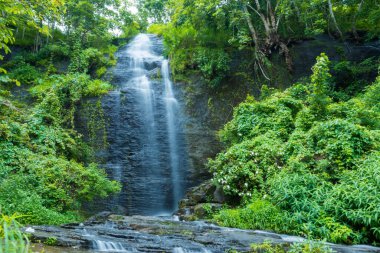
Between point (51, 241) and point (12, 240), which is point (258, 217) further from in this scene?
point (12, 240)

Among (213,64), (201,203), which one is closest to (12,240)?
(201,203)

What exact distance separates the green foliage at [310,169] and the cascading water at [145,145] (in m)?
3.28

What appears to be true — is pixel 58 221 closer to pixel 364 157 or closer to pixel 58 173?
pixel 58 173

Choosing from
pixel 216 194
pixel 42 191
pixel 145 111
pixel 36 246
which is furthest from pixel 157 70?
pixel 36 246

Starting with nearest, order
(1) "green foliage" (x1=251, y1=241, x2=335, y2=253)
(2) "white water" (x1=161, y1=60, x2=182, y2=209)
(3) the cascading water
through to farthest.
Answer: (1) "green foliage" (x1=251, y1=241, x2=335, y2=253) → (3) the cascading water → (2) "white water" (x1=161, y1=60, x2=182, y2=209)

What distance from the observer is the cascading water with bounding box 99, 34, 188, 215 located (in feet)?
45.6

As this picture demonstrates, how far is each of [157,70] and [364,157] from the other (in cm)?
1271

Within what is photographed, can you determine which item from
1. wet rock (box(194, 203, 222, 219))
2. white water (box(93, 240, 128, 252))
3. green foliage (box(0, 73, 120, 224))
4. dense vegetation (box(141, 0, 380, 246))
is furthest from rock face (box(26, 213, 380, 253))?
wet rock (box(194, 203, 222, 219))

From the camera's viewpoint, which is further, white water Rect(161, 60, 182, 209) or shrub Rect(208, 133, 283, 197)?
white water Rect(161, 60, 182, 209)

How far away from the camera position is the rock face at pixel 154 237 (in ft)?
20.1

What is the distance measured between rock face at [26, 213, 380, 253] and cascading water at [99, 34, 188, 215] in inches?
198

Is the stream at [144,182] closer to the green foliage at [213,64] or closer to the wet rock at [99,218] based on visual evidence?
the wet rock at [99,218]

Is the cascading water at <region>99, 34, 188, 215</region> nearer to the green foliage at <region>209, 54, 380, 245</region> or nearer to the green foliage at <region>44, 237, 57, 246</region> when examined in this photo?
the green foliage at <region>209, 54, 380, 245</region>

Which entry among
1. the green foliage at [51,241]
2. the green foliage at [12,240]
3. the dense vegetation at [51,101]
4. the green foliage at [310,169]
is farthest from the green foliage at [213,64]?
the green foliage at [12,240]
